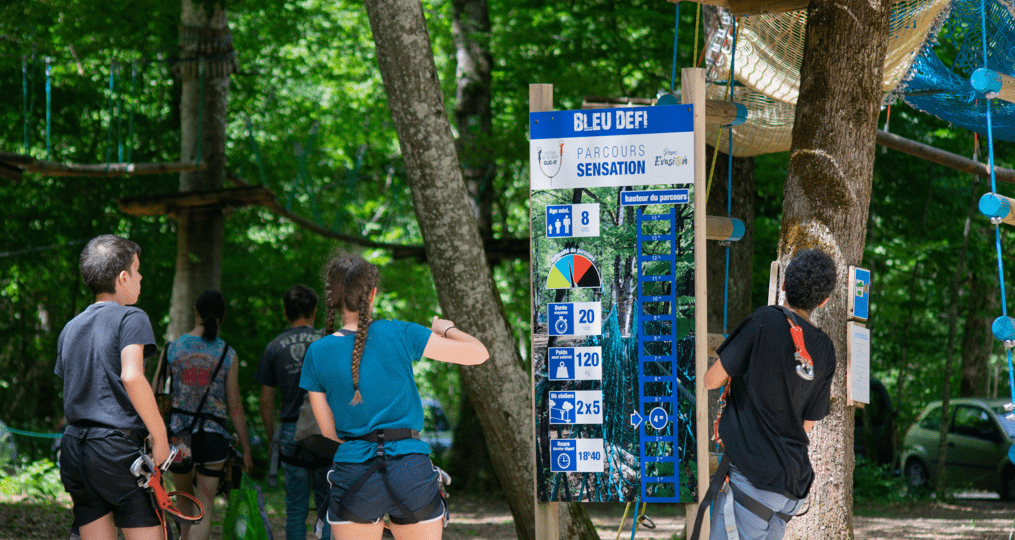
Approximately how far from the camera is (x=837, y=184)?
4.29 metres

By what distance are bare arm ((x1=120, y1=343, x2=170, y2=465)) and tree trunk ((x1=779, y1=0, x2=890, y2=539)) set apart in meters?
2.89

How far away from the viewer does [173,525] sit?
6.70 metres

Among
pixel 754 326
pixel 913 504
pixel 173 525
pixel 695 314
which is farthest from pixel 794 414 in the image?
pixel 913 504

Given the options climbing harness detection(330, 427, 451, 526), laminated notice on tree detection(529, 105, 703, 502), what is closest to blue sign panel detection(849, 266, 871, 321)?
laminated notice on tree detection(529, 105, 703, 502)

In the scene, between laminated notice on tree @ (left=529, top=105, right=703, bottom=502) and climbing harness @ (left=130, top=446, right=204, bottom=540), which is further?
laminated notice on tree @ (left=529, top=105, right=703, bottom=502)

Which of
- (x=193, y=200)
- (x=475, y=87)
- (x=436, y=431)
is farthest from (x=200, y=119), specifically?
(x=436, y=431)

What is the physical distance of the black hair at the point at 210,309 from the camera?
17.6 ft

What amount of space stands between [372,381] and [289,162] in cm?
1108

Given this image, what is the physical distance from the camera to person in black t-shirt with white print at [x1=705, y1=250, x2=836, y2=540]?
331 cm

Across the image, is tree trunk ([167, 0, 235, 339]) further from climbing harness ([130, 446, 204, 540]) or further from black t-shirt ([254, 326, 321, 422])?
climbing harness ([130, 446, 204, 540])

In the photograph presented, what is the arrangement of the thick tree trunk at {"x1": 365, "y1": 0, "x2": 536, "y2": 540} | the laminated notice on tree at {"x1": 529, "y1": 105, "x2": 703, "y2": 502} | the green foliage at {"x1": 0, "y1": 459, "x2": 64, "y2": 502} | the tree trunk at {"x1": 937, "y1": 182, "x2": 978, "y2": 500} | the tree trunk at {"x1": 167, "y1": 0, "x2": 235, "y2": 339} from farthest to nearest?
the tree trunk at {"x1": 937, "y1": 182, "x2": 978, "y2": 500} < the tree trunk at {"x1": 167, "y1": 0, "x2": 235, "y2": 339} < the green foliage at {"x1": 0, "y1": 459, "x2": 64, "y2": 502} < the thick tree trunk at {"x1": 365, "y1": 0, "x2": 536, "y2": 540} < the laminated notice on tree at {"x1": 529, "y1": 105, "x2": 703, "y2": 502}

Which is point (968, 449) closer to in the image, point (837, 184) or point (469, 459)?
point (469, 459)

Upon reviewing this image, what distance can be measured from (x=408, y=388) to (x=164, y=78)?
11.3 metres

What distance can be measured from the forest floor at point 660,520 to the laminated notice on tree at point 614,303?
272cm
